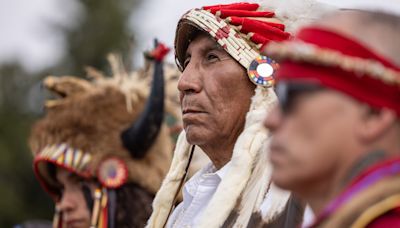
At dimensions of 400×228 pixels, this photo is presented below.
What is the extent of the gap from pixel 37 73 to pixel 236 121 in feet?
46.4

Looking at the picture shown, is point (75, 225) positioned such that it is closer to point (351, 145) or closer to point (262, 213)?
point (262, 213)

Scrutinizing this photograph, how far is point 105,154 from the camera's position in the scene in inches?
205

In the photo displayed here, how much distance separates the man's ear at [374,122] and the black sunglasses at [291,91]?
117 millimetres

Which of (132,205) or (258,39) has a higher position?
(258,39)

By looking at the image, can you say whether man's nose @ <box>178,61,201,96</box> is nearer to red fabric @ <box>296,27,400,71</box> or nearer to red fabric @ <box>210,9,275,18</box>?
red fabric @ <box>210,9,275,18</box>

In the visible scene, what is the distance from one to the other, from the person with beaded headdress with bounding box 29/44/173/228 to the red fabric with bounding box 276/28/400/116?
317 cm

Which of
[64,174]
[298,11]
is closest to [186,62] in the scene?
[298,11]

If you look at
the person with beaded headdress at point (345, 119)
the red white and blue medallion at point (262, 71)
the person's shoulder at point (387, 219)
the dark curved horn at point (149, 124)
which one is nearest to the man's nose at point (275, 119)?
→ the person with beaded headdress at point (345, 119)

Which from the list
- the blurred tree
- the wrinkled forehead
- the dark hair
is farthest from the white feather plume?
the blurred tree

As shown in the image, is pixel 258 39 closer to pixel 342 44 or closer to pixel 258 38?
pixel 258 38

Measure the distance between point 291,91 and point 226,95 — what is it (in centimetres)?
150

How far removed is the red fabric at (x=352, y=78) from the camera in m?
1.83

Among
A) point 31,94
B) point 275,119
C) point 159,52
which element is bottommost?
point 275,119

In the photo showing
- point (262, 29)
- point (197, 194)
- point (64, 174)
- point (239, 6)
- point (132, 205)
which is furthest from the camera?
point (64, 174)
